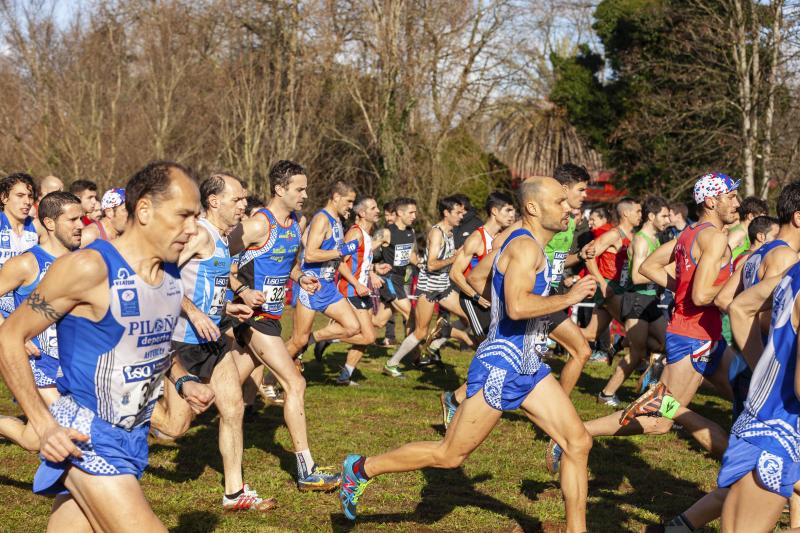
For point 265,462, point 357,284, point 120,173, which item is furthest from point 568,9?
point 265,462

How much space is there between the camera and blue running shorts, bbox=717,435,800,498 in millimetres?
3688

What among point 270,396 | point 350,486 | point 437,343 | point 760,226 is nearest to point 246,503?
point 350,486

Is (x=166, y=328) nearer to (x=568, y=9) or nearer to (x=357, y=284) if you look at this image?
(x=357, y=284)

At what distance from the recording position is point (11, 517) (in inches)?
233

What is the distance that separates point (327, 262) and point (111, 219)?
252cm

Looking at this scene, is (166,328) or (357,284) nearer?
(166,328)

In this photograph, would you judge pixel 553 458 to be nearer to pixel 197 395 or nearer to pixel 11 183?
pixel 197 395

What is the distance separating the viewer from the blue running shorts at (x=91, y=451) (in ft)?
11.8

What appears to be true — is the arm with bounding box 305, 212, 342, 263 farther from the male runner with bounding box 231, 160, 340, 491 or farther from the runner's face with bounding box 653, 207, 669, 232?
the runner's face with bounding box 653, 207, 669, 232

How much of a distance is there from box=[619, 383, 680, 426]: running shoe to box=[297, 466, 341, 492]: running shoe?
7.21ft

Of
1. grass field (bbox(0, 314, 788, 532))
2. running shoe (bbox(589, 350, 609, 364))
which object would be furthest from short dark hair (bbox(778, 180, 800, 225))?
running shoe (bbox(589, 350, 609, 364))

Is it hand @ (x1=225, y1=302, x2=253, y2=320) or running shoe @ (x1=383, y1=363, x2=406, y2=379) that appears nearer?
hand @ (x1=225, y1=302, x2=253, y2=320)

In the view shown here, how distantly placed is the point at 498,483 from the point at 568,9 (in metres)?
24.4

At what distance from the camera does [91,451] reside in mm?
3604
